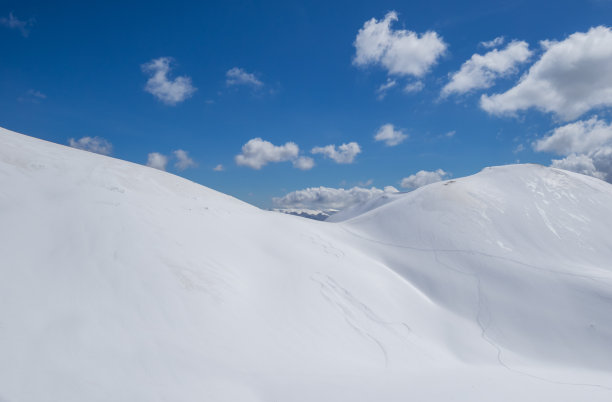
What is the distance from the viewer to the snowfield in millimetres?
6008

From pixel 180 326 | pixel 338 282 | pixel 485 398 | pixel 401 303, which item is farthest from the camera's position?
pixel 401 303

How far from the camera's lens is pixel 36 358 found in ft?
17.1

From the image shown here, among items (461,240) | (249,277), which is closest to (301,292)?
(249,277)

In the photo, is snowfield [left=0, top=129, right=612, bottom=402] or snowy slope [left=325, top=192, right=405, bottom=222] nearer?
snowfield [left=0, top=129, right=612, bottom=402]

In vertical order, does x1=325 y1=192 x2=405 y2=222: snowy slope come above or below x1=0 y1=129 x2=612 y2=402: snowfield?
above

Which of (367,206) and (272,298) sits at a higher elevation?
(367,206)

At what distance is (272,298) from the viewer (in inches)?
395

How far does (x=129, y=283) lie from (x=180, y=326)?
1.70 metres

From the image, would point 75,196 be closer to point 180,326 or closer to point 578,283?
point 180,326

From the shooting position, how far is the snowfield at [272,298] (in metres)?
6.01

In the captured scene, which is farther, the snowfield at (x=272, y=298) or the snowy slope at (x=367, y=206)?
the snowy slope at (x=367, y=206)

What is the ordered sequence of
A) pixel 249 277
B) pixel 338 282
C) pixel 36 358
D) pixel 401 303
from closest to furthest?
pixel 36 358
pixel 249 277
pixel 338 282
pixel 401 303

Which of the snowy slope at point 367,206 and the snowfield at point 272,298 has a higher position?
the snowy slope at point 367,206

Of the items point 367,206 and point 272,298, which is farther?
point 367,206
